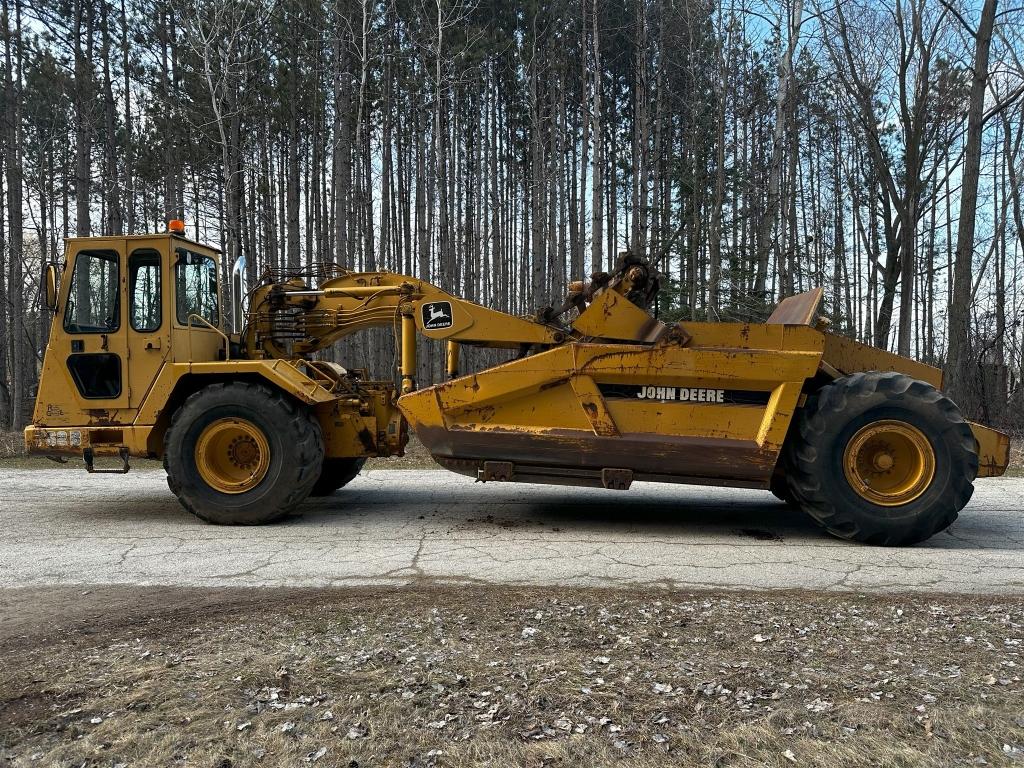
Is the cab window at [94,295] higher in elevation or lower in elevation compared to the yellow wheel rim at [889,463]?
higher

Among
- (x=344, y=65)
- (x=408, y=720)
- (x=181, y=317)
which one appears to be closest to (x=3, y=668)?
(x=408, y=720)

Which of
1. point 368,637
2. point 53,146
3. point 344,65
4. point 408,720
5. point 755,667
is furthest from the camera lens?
point 53,146

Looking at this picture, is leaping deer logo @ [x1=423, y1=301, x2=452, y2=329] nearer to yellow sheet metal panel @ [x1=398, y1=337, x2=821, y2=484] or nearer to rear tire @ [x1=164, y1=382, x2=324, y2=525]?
yellow sheet metal panel @ [x1=398, y1=337, x2=821, y2=484]

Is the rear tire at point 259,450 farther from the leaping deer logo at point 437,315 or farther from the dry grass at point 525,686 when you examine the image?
the dry grass at point 525,686

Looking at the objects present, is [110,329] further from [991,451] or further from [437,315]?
[991,451]

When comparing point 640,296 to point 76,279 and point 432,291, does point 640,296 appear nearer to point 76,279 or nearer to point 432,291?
point 432,291

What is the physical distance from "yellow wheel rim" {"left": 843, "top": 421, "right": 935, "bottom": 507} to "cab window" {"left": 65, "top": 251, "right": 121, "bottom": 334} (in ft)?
23.0

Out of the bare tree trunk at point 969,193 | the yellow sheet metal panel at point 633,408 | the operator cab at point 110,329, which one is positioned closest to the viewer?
the yellow sheet metal panel at point 633,408

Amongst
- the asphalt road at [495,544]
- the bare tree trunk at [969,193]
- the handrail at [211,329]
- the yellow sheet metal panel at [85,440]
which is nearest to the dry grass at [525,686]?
the asphalt road at [495,544]

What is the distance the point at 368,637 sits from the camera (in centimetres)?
367

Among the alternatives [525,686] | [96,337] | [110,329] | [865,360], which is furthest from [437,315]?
[525,686]

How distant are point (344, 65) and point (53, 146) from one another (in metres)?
10.5

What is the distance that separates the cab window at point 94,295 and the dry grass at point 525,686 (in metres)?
3.92

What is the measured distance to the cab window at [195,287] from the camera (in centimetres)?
705
